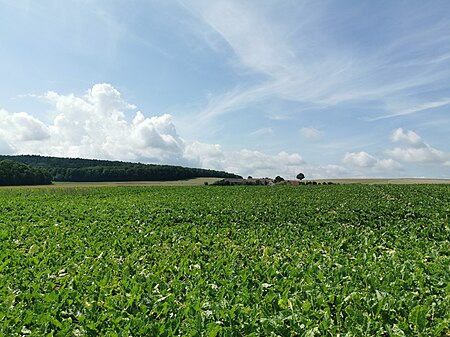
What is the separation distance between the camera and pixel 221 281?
7.16 metres

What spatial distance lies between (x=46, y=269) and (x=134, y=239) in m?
3.97

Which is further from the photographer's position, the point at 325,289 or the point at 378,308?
the point at 325,289

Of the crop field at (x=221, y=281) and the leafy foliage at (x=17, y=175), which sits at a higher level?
the leafy foliage at (x=17, y=175)

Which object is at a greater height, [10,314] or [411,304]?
[411,304]

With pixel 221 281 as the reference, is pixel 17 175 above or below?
above

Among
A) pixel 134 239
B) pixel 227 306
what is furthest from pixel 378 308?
pixel 134 239

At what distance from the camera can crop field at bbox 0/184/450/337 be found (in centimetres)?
521

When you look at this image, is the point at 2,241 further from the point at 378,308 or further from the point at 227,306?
the point at 378,308

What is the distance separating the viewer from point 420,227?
1534 cm

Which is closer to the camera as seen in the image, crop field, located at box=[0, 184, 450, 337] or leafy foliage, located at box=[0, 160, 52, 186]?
crop field, located at box=[0, 184, 450, 337]

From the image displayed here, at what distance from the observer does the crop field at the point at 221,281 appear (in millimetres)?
5215

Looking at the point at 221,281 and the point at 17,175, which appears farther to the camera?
the point at 17,175

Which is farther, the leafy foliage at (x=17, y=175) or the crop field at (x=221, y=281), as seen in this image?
the leafy foliage at (x=17, y=175)

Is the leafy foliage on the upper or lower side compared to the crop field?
upper
